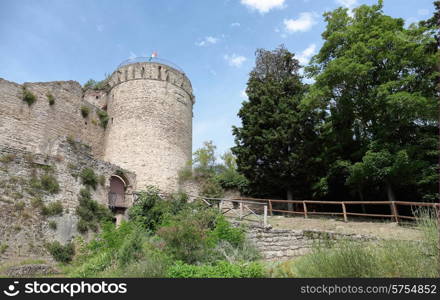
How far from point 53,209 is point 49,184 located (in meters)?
0.95

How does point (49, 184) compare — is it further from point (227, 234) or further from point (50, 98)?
point (50, 98)

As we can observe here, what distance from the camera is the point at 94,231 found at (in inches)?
493

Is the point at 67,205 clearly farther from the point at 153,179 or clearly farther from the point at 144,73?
the point at 144,73

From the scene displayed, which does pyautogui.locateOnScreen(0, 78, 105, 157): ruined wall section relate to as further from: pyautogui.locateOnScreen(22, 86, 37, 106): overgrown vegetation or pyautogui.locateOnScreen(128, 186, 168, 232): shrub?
pyautogui.locateOnScreen(128, 186, 168, 232): shrub

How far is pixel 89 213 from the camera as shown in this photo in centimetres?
1275

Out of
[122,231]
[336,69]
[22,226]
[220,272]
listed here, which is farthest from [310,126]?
[22,226]

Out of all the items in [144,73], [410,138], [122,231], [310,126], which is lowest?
[122,231]

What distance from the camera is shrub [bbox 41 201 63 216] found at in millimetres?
11414

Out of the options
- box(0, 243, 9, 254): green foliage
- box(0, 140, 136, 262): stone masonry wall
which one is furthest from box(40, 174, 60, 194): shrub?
box(0, 243, 9, 254): green foliage

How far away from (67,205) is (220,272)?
7.59m

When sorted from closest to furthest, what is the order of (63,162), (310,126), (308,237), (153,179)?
(308,237) < (63,162) < (310,126) < (153,179)

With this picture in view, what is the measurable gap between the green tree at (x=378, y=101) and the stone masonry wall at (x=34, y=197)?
1038 cm

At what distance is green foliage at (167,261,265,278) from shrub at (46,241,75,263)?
215 inches

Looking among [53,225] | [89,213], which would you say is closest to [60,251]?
[53,225]
